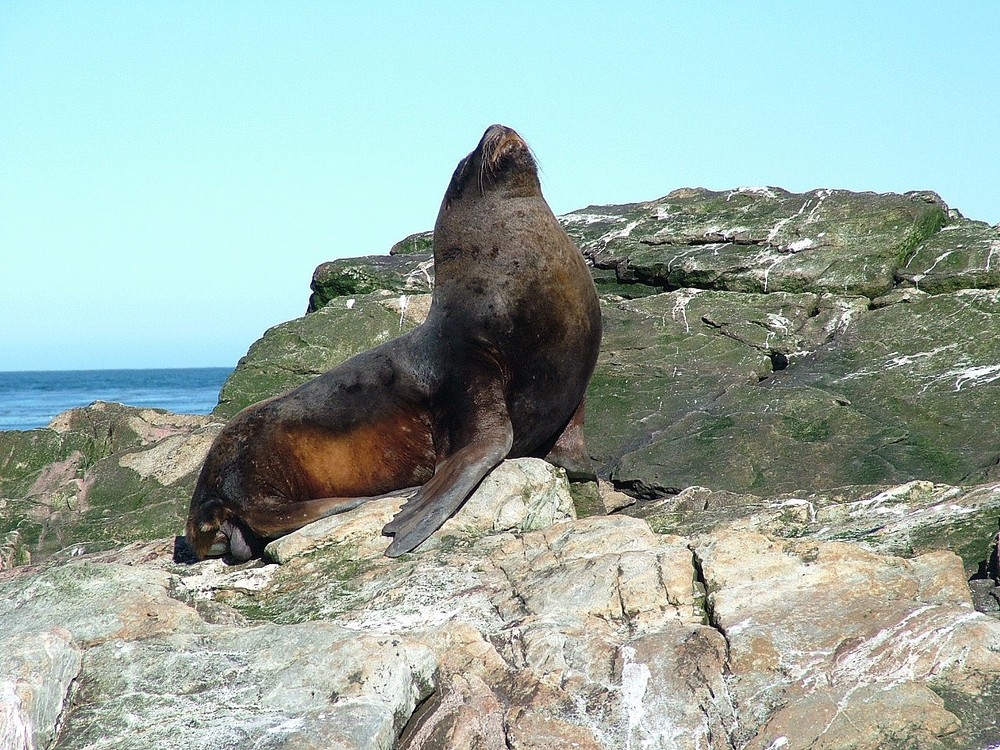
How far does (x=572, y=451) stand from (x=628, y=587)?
2275 mm

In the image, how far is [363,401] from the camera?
6234 mm

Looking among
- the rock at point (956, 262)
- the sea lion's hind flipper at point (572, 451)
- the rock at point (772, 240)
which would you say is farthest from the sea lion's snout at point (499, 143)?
the rock at point (956, 262)

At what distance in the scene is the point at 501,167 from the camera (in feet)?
20.4

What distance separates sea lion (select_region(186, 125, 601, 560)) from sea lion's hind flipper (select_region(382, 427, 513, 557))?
155mm

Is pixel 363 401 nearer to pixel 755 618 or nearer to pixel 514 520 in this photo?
pixel 514 520

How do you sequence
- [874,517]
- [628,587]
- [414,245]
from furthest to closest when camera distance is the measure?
[414,245], [874,517], [628,587]

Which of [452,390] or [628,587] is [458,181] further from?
[628,587]

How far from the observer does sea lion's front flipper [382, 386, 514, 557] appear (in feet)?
16.8

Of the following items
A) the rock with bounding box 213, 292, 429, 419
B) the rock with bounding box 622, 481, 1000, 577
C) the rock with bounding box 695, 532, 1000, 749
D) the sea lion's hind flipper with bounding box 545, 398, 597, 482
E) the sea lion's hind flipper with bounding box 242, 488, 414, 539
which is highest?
the rock with bounding box 213, 292, 429, 419

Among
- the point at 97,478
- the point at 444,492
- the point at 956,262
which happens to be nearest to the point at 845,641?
the point at 444,492

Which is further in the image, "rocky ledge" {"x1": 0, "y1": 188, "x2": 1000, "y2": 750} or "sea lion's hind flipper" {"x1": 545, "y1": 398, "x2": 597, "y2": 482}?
"sea lion's hind flipper" {"x1": 545, "y1": 398, "x2": 597, "y2": 482}

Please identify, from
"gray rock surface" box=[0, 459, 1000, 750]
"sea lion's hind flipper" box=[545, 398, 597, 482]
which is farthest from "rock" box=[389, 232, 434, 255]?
"gray rock surface" box=[0, 459, 1000, 750]

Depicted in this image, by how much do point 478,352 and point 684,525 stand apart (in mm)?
1493

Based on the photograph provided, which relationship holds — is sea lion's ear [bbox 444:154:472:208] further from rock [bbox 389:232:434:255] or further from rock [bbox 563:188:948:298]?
rock [bbox 389:232:434:255]
